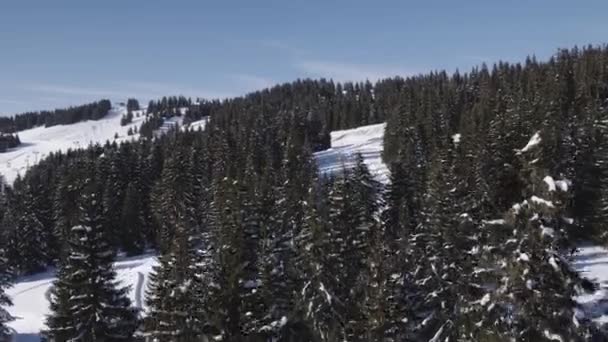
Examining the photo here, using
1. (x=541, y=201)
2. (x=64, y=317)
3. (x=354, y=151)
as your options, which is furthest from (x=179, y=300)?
(x=354, y=151)

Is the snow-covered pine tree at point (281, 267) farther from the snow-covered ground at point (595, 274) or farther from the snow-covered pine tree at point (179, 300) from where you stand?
the snow-covered ground at point (595, 274)

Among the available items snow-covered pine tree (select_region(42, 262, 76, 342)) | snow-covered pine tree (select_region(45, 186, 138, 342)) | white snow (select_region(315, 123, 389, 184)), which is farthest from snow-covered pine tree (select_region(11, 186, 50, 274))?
snow-covered pine tree (select_region(45, 186, 138, 342))

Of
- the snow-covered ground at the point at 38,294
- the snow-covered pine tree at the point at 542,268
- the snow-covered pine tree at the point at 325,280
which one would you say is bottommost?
the snow-covered ground at the point at 38,294

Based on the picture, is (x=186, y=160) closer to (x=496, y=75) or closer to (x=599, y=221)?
(x=599, y=221)

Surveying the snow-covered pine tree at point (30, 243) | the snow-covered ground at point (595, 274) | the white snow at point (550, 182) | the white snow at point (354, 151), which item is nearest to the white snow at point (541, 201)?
the white snow at point (550, 182)

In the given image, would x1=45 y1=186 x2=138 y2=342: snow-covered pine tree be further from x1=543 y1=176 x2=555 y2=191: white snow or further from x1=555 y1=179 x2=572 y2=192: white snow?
x1=555 y1=179 x2=572 y2=192: white snow
